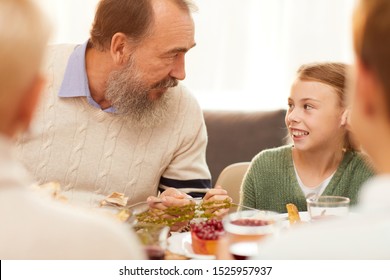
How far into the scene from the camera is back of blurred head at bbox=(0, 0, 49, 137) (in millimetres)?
813

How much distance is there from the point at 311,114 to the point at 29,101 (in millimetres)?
1820

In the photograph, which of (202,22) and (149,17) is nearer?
(149,17)

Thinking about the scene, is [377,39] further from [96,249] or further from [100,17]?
[100,17]

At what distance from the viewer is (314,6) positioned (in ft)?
12.7

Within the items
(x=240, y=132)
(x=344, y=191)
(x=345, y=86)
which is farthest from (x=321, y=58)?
(x=344, y=191)

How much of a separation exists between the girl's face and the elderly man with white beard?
1.51 feet

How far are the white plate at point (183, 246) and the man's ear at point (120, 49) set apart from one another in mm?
927

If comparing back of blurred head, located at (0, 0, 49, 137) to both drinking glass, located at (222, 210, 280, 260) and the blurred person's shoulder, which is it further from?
drinking glass, located at (222, 210, 280, 260)

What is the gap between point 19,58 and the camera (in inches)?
32.3

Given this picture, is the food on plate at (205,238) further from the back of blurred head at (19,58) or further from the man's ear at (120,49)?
the man's ear at (120,49)

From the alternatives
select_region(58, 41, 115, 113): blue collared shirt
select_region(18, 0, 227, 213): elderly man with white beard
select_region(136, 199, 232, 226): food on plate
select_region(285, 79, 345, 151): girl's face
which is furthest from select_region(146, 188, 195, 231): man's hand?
select_region(285, 79, 345, 151): girl's face

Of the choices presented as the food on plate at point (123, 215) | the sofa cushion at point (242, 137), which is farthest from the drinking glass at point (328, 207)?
the sofa cushion at point (242, 137)
